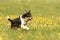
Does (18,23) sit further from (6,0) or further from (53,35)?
(6,0)

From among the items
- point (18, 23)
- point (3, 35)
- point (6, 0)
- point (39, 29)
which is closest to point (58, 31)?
point (39, 29)

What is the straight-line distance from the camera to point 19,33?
1394cm

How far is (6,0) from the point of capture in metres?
39.0

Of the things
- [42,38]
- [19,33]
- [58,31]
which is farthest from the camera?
[58,31]

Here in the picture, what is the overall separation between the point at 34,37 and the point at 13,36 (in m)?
0.80

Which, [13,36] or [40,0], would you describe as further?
[40,0]

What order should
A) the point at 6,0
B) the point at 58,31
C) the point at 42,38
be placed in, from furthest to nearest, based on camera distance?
the point at 6,0, the point at 58,31, the point at 42,38

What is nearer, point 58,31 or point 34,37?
point 34,37

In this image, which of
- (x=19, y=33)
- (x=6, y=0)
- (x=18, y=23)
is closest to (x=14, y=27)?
(x=18, y=23)

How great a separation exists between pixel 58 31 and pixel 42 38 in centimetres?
226

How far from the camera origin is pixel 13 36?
13227mm

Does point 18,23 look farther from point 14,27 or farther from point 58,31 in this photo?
point 58,31

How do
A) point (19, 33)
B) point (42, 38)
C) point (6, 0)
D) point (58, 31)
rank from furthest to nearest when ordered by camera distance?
point (6, 0)
point (58, 31)
point (19, 33)
point (42, 38)

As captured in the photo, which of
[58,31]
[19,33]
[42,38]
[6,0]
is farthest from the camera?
[6,0]
